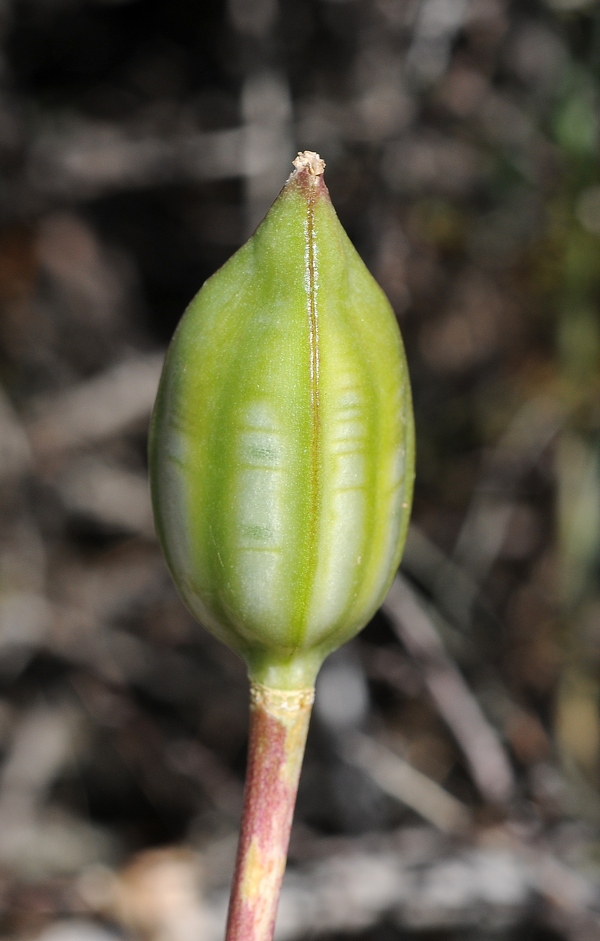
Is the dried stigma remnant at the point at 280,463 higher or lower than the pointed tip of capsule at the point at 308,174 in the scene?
lower

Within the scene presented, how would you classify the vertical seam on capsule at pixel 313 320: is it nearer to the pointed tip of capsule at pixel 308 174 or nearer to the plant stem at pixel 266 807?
the pointed tip of capsule at pixel 308 174

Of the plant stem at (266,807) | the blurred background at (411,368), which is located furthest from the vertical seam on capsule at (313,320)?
the blurred background at (411,368)

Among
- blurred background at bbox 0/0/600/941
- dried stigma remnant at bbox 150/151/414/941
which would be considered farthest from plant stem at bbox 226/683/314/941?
blurred background at bbox 0/0/600/941

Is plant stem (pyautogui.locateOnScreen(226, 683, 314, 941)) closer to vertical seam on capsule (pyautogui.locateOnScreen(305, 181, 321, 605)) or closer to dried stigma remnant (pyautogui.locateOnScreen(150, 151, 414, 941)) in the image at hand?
dried stigma remnant (pyautogui.locateOnScreen(150, 151, 414, 941))

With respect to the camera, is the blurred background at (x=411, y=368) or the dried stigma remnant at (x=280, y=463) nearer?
the dried stigma remnant at (x=280, y=463)

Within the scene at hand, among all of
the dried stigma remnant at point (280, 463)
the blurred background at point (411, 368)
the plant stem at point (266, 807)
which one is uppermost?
the blurred background at point (411, 368)

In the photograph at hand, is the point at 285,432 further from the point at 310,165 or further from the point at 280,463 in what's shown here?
the point at 310,165

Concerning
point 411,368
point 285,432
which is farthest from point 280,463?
point 411,368
